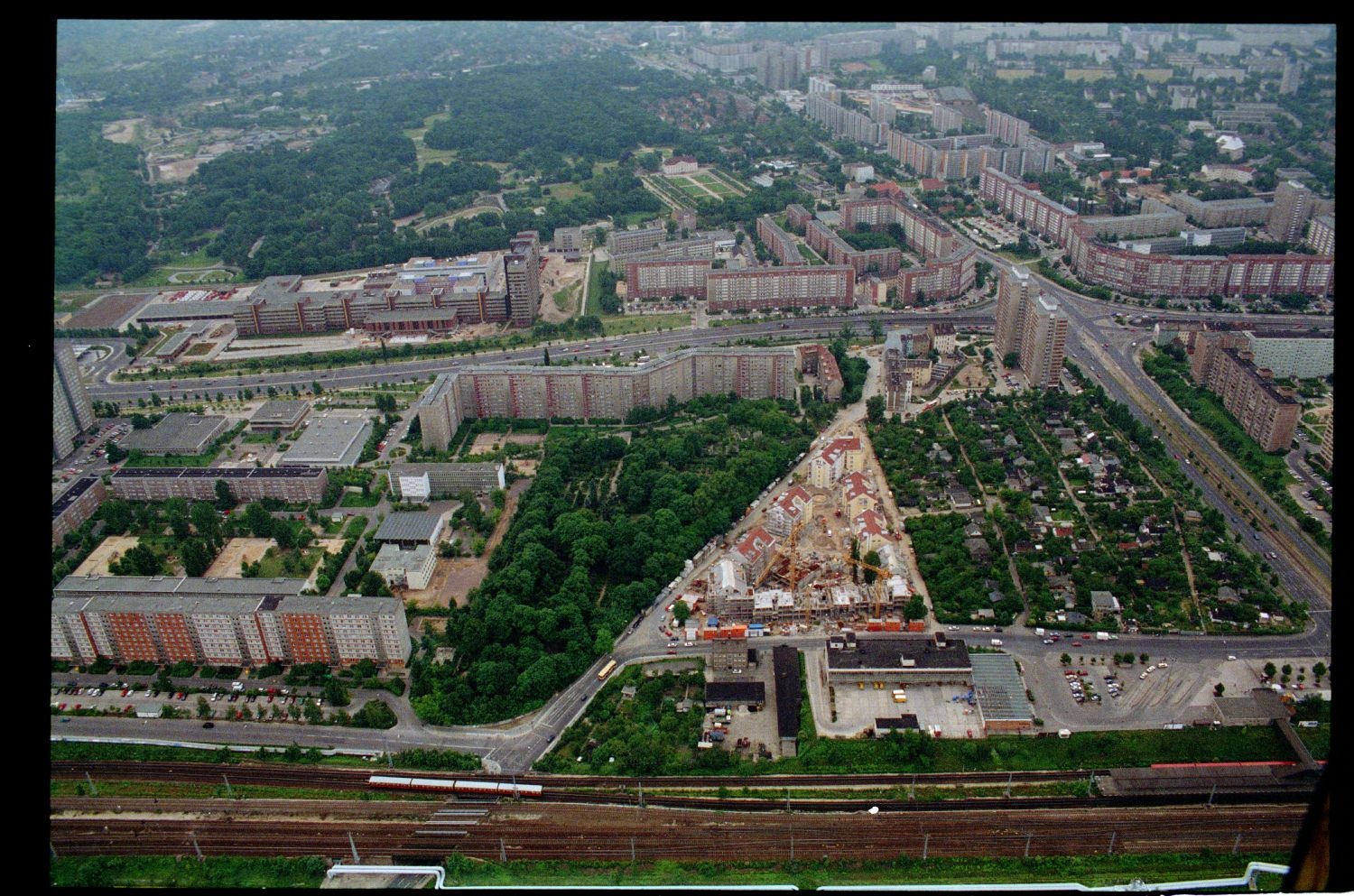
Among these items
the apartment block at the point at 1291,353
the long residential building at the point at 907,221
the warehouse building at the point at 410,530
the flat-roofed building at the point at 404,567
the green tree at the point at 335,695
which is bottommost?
the green tree at the point at 335,695

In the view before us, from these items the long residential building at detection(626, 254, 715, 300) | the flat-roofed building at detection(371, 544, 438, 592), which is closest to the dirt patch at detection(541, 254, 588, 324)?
the long residential building at detection(626, 254, 715, 300)

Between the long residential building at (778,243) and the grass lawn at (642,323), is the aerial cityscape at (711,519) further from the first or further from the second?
the grass lawn at (642,323)

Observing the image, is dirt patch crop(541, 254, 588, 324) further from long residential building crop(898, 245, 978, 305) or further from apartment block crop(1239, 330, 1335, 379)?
apartment block crop(1239, 330, 1335, 379)

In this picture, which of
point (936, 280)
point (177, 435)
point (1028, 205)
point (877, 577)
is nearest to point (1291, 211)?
point (1028, 205)

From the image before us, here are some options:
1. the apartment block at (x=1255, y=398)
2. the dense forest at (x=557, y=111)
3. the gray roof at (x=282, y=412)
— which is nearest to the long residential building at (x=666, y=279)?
the gray roof at (x=282, y=412)

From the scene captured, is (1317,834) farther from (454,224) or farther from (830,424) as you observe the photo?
(454,224)

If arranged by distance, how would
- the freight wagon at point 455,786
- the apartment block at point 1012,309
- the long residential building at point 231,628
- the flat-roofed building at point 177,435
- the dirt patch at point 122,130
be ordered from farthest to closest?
the dirt patch at point 122,130, the apartment block at point 1012,309, the flat-roofed building at point 177,435, the long residential building at point 231,628, the freight wagon at point 455,786

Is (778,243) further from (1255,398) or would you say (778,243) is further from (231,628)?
(231,628)
